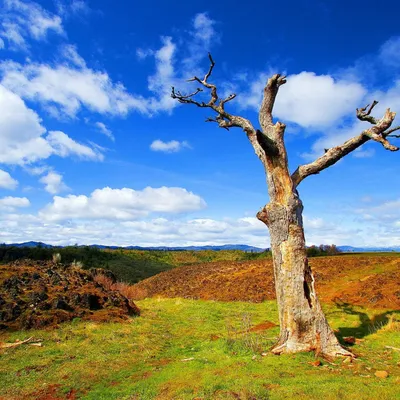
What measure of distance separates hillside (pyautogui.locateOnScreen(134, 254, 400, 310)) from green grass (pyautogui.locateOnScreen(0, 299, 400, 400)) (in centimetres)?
318

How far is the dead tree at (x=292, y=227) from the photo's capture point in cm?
965

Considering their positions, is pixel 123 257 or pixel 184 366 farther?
pixel 123 257

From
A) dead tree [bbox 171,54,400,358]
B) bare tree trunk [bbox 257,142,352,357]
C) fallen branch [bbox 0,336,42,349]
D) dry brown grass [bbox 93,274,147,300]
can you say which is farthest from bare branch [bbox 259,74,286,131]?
dry brown grass [bbox 93,274,147,300]

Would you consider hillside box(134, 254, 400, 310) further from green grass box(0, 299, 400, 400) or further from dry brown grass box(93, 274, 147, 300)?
green grass box(0, 299, 400, 400)

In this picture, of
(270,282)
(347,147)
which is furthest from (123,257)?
(347,147)

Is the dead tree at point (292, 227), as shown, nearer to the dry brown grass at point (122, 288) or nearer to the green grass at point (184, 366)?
the green grass at point (184, 366)

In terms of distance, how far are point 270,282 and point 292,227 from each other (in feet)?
56.8

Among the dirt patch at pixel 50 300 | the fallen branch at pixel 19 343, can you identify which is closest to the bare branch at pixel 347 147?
the fallen branch at pixel 19 343

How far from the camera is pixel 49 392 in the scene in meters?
8.61

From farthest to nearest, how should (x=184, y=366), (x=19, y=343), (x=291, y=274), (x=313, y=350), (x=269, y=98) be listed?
(x=19, y=343), (x=269, y=98), (x=291, y=274), (x=313, y=350), (x=184, y=366)

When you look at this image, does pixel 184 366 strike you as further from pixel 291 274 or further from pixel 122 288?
pixel 122 288

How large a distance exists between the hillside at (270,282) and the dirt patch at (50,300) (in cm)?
914

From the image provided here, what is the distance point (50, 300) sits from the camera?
16.7m

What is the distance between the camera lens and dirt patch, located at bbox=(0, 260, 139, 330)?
15023mm
